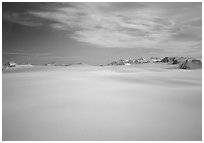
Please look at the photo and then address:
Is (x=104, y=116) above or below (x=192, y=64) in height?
below

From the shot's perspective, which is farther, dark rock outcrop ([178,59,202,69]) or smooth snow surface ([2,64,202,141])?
dark rock outcrop ([178,59,202,69])

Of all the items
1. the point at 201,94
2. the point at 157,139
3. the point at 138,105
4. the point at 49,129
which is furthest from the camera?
the point at 201,94

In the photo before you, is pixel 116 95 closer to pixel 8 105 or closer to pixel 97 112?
pixel 97 112

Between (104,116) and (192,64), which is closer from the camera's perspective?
(104,116)

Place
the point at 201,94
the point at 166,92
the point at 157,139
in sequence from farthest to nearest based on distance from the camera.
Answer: the point at 166,92, the point at 201,94, the point at 157,139

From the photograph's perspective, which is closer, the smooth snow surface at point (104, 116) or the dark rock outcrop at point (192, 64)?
the smooth snow surface at point (104, 116)

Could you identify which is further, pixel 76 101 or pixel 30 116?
pixel 76 101

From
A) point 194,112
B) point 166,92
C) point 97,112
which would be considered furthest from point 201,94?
point 97,112

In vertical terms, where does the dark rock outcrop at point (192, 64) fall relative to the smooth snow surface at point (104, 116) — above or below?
above

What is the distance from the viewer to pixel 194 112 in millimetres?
1686

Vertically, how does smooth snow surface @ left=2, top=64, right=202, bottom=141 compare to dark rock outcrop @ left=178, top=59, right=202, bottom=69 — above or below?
below

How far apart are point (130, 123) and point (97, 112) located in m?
0.37

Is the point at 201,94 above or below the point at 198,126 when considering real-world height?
above

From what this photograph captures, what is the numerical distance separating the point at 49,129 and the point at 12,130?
32cm
